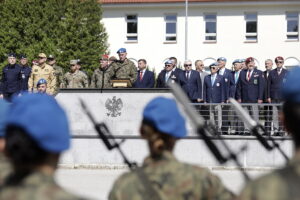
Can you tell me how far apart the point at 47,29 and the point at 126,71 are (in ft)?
107

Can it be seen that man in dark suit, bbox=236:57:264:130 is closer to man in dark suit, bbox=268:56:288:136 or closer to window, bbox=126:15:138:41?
man in dark suit, bbox=268:56:288:136

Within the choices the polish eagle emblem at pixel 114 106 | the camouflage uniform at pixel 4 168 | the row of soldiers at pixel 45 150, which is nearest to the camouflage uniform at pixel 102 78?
the polish eagle emblem at pixel 114 106

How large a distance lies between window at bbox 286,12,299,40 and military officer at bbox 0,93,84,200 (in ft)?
180

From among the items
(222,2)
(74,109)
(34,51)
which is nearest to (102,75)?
(74,109)

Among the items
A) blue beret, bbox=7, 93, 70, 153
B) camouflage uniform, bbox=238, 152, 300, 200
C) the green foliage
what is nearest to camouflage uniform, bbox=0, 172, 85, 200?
blue beret, bbox=7, 93, 70, 153

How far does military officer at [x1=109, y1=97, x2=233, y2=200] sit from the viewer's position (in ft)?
12.8

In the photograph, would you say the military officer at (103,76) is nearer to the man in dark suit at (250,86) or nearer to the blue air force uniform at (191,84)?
the blue air force uniform at (191,84)

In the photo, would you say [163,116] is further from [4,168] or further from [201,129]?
[4,168]

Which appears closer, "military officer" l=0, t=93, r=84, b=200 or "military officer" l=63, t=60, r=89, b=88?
"military officer" l=0, t=93, r=84, b=200

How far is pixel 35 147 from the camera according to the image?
9.48 ft

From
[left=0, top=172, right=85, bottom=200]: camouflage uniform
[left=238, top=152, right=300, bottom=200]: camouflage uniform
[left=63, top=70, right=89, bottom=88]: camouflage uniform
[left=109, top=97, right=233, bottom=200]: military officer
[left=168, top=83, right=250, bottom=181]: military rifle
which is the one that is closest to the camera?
[left=238, top=152, right=300, bottom=200]: camouflage uniform

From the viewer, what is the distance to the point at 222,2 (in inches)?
2261

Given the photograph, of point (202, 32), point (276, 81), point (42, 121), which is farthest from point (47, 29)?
point (42, 121)

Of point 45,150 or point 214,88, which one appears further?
point 214,88
